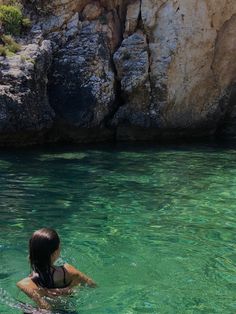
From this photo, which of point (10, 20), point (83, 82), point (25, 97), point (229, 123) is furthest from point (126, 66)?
point (229, 123)

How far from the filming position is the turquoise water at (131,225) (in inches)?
236

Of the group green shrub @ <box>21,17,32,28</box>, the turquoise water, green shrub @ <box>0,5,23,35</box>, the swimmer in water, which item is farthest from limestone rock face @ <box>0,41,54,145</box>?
the swimmer in water

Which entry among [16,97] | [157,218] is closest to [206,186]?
[157,218]

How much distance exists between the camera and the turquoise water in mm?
5996

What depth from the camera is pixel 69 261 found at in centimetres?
710

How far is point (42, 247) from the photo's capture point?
457cm

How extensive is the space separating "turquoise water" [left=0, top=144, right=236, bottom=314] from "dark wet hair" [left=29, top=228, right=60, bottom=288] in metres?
0.72

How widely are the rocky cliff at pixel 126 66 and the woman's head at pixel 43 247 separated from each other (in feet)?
39.0

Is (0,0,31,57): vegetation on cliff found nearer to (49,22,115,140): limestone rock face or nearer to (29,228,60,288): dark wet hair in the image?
(49,22,115,140): limestone rock face

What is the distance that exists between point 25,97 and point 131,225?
8.41 metres

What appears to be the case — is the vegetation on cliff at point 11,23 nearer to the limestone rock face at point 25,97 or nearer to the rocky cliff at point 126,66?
the rocky cliff at point 126,66

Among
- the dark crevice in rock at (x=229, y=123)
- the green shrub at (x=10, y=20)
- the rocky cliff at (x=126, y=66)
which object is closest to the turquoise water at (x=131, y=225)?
the rocky cliff at (x=126, y=66)

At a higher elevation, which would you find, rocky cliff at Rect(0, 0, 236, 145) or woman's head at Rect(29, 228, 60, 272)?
rocky cliff at Rect(0, 0, 236, 145)

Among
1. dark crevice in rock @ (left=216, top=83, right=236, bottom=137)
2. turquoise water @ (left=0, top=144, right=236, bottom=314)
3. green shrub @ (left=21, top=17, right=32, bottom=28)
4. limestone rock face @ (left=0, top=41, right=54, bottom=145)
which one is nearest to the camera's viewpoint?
turquoise water @ (left=0, top=144, right=236, bottom=314)
